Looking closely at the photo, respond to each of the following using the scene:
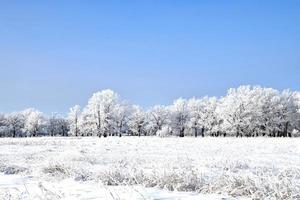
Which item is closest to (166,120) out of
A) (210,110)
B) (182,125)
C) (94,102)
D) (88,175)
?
(182,125)

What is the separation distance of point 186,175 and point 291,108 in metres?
85.2

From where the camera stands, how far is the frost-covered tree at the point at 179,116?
102375 millimetres

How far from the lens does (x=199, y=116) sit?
103 meters

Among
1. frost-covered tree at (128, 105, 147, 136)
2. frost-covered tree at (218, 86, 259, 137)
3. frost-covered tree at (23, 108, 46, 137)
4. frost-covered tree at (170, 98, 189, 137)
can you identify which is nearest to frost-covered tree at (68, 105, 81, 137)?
frost-covered tree at (23, 108, 46, 137)

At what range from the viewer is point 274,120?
80.6 metres

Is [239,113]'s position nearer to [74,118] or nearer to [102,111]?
[102,111]

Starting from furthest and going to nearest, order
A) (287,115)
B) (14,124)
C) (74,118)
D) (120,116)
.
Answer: (14,124)
(74,118)
(120,116)
(287,115)

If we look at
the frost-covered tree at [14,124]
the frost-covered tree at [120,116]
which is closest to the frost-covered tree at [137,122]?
the frost-covered tree at [120,116]

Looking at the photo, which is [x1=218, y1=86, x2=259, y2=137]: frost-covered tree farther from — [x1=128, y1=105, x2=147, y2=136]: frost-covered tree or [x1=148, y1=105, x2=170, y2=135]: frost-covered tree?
[x1=128, y1=105, x2=147, y2=136]: frost-covered tree

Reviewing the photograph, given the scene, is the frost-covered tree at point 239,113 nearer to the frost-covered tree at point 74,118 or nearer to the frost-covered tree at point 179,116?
the frost-covered tree at point 179,116

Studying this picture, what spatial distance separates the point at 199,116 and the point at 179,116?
551 cm

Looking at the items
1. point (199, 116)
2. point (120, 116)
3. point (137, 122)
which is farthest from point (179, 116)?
point (120, 116)

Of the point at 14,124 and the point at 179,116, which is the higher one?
the point at 179,116

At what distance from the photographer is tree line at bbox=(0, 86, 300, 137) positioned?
78.8 meters
